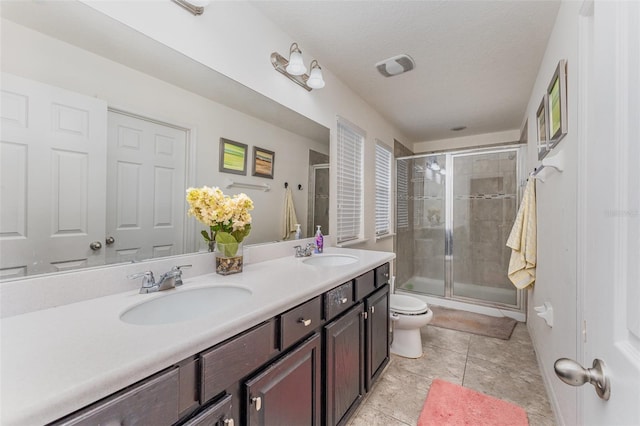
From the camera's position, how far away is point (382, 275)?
1820 millimetres

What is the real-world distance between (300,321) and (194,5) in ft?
4.67

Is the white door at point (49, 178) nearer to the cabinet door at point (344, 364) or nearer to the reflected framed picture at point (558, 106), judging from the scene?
the cabinet door at point (344, 364)

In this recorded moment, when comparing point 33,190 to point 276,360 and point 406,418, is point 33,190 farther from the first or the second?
point 406,418

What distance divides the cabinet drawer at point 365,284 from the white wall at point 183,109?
2.01 feet

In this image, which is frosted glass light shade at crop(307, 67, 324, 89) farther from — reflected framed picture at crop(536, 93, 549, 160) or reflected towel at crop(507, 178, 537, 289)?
reflected towel at crop(507, 178, 537, 289)

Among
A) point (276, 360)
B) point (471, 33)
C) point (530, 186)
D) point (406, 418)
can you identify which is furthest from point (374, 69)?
point (406, 418)

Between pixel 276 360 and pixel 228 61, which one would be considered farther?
pixel 228 61

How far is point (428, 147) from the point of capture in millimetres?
4258

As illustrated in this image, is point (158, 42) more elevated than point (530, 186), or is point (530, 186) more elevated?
point (158, 42)

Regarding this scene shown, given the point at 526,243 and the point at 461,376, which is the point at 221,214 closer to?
the point at 461,376

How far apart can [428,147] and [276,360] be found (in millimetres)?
4093

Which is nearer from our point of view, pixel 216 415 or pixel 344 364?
pixel 216 415

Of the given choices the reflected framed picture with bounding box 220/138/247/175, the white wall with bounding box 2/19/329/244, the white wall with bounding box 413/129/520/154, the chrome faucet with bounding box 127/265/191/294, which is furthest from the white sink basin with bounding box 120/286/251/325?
the white wall with bounding box 413/129/520/154

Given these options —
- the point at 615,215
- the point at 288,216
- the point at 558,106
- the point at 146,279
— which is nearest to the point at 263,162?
the point at 288,216
